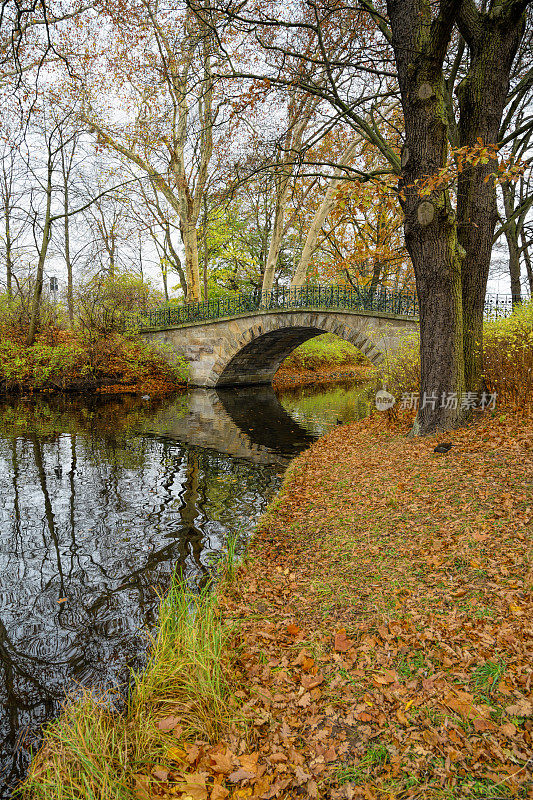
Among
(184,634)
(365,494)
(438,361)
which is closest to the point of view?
(184,634)

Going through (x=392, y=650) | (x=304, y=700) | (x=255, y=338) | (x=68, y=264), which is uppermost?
(x=68, y=264)

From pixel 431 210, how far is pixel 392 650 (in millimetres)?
5448

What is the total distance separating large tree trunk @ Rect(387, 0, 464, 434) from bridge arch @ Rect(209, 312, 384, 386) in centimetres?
841

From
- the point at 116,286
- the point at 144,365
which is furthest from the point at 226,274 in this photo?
the point at 144,365

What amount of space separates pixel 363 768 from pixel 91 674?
2.05 metres

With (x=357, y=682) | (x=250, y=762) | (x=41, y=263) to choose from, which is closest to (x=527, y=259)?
(x=41, y=263)

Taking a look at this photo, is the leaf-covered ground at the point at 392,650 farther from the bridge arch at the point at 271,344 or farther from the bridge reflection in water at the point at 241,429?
the bridge arch at the point at 271,344

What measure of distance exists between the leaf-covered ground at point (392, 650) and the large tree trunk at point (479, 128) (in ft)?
8.15

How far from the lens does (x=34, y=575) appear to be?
15.3 ft

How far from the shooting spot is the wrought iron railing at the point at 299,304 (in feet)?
47.0

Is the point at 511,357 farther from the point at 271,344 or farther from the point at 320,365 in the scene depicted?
the point at 320,365

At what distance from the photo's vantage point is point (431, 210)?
20.1 feet

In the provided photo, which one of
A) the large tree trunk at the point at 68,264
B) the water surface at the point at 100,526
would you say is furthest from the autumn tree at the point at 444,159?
the large tree trunk at the point at 68,264

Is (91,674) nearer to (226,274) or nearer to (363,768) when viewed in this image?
(363,768)
